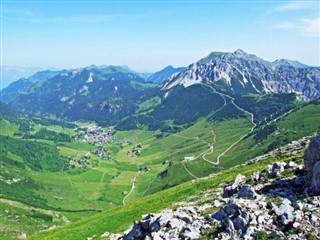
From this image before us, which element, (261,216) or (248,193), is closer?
(261,216)

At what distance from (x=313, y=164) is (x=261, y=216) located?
34.2 ft

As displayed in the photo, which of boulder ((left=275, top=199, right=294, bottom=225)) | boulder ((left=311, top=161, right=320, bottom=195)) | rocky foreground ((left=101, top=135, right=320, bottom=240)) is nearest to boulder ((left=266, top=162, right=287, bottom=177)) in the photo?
rocky foreground ((left=101, top=135, right=320, bottom=240))

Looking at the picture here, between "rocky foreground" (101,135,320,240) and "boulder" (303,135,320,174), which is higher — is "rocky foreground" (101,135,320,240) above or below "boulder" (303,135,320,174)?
below

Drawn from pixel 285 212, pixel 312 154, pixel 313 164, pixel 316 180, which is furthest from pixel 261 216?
pixel 312 154

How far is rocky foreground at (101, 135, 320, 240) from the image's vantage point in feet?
111

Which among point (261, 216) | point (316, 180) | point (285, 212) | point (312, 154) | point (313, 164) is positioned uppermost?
point (312, 154)

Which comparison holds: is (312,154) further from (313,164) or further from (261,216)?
(261,216)

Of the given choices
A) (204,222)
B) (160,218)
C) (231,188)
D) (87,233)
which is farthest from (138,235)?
(87,233)

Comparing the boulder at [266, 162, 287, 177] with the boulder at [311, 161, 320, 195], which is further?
the boulder at [266, 162, 287, 177]

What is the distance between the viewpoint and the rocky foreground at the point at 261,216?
3388 centimetres

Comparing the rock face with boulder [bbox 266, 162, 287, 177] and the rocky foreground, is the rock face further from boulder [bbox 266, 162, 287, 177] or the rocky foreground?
boulder [bbox 266, 162, 287, 177]

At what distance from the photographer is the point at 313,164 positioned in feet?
138

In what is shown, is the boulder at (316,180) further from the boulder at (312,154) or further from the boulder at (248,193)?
the boulder at (248,193)

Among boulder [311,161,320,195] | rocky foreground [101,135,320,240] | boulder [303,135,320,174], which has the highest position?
boulder [303,135,320,174]
